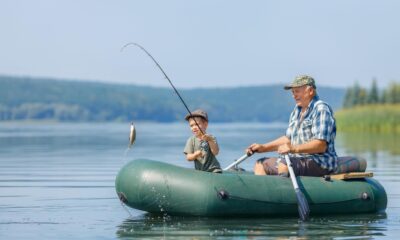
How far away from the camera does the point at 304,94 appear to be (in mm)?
12695

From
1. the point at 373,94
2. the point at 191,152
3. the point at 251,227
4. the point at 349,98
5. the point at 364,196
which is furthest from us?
the point at 349,98

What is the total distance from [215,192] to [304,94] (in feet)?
5.23

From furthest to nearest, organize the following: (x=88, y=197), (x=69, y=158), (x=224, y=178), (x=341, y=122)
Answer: (x=341, y=122) < (x=69, y=158) < (x=88, y=197) < (x=224, y=178)

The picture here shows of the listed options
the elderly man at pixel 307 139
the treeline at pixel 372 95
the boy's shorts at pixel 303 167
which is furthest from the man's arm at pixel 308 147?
the treeline at pixel 372 95

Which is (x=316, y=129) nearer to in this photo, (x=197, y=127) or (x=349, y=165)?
(x=349, y=165)

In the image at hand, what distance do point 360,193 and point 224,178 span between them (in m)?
1.73

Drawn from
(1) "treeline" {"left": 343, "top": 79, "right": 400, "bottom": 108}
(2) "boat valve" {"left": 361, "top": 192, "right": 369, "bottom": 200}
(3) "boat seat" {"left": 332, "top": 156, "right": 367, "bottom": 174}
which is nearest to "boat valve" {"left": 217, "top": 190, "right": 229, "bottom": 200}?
(3) "boat seat" {"left": 332, "top": 156, "right": 367, "bottom": 174}

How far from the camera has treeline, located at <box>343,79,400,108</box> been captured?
263 feet

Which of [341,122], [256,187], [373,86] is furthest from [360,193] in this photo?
[373,86]

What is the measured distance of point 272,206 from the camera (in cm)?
1241

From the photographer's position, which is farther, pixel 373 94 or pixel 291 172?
pixel 373 94

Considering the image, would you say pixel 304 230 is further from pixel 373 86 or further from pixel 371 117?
pixel 373 86

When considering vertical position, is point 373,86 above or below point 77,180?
above

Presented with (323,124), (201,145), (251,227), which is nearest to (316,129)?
(323,124)
